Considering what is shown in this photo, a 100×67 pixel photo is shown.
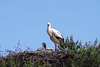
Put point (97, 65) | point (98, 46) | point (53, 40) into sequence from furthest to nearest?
point (53, 40), point (98, 46), point (97, 65)

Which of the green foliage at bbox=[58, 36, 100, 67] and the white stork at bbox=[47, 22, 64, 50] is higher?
the white stork at bbox=[47, 22, 64, 50]

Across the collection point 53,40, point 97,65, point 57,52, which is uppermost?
point 53,40

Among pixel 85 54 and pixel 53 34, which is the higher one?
pixel 53 34

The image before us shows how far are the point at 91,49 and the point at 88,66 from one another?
1.92ft

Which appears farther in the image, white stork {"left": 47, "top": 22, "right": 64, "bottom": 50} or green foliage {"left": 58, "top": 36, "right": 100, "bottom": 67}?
white stork {"left": 47, "top": 22, "right": 64, "bottom": 50}

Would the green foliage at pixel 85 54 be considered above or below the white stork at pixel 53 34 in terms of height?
below

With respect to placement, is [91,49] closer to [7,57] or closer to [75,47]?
[75,47]

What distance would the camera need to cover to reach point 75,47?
10.5m

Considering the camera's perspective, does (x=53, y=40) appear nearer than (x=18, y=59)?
No

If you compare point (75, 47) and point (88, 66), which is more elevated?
point (75, 47)

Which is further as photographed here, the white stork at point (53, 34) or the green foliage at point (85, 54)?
the white stork at point (53, 34)

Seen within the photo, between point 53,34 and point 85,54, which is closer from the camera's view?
point 85,54

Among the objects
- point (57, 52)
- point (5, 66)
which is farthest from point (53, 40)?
point (5, 66)

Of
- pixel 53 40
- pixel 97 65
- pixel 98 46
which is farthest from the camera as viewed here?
pixel 53 40
